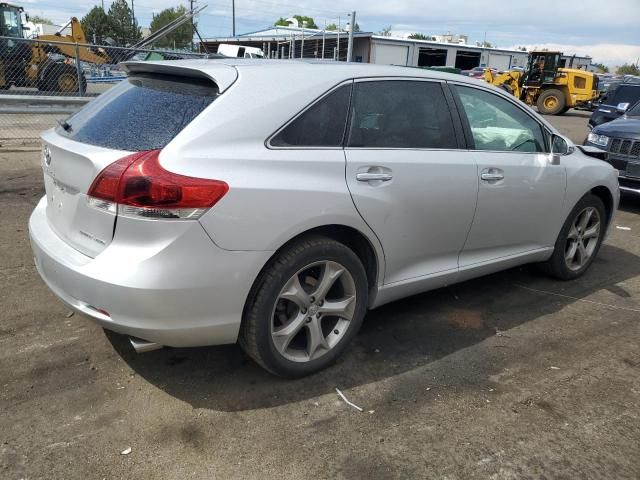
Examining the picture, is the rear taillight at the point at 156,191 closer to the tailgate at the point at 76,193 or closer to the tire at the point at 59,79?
the tailgate at the point at 76,193

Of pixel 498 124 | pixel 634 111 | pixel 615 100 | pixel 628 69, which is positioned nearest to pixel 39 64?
pixel 634 111

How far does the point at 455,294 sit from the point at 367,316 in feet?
2.97

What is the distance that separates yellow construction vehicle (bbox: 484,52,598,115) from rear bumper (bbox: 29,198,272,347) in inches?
1004

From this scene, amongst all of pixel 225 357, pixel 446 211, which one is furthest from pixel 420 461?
pixel 446 211

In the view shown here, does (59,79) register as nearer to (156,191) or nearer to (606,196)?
(606,196)

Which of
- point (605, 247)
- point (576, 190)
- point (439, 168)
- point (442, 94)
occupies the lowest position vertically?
point (605, 247)

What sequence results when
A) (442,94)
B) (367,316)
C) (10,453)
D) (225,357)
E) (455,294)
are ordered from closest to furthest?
(10,453)
(225,357)
(442,94)
(367,316)
(455,294)

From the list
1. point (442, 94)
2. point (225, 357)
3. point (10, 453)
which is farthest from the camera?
point (442, 94)

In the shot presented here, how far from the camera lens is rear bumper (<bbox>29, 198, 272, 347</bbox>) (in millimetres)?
2459

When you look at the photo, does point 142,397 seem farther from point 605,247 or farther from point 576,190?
point 605,247

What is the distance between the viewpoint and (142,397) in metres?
2.89

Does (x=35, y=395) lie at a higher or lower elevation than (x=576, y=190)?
lower

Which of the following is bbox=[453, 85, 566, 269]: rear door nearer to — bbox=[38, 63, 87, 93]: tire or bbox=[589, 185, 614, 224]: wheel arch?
bbox=[589, 185, 614, 224]: wheel arch

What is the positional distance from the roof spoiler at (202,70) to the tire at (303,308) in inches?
35.4
